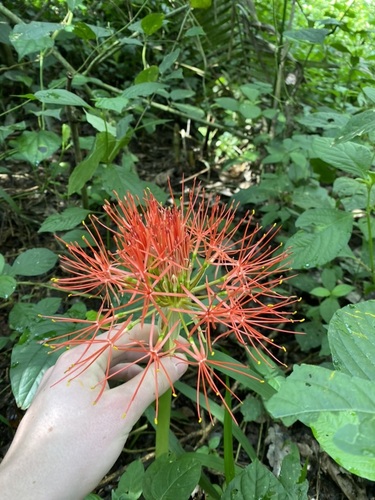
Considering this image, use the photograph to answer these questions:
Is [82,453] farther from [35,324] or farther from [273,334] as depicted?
[273,334]

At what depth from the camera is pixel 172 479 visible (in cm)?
77

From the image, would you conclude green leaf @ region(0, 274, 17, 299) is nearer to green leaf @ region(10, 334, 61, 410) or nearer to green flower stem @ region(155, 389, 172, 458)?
green leaf @ region(10, 334, 61, 410)

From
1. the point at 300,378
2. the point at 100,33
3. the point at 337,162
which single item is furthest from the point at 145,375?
the point at 100,33

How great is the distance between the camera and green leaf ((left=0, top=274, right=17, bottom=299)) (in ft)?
3.35

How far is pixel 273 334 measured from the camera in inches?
59.7

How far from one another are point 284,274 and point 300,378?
1099mm

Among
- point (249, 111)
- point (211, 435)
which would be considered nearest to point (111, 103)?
point (249, 111)

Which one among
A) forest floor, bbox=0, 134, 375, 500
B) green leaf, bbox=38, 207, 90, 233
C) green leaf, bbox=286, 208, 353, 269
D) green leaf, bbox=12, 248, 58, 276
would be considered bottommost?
forest floor, bbox=0, 134, 375, 500

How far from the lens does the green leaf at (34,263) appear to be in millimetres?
1193

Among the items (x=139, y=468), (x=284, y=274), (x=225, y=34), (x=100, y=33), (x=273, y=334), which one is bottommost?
(x=273, y=334)

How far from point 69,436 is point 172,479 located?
19 centimetres

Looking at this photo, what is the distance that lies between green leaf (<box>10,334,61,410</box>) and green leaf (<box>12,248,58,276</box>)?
9.1 inches

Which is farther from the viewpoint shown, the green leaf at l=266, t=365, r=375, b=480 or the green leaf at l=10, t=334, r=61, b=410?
the green leaf at l=10, t=334, r=61, b=410

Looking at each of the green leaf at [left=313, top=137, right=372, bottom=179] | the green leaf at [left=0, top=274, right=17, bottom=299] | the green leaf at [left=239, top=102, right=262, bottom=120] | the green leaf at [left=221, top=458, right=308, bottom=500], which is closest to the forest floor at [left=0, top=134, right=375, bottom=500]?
the green leaf at [left=221, top=458, right=308, bottom=500]
